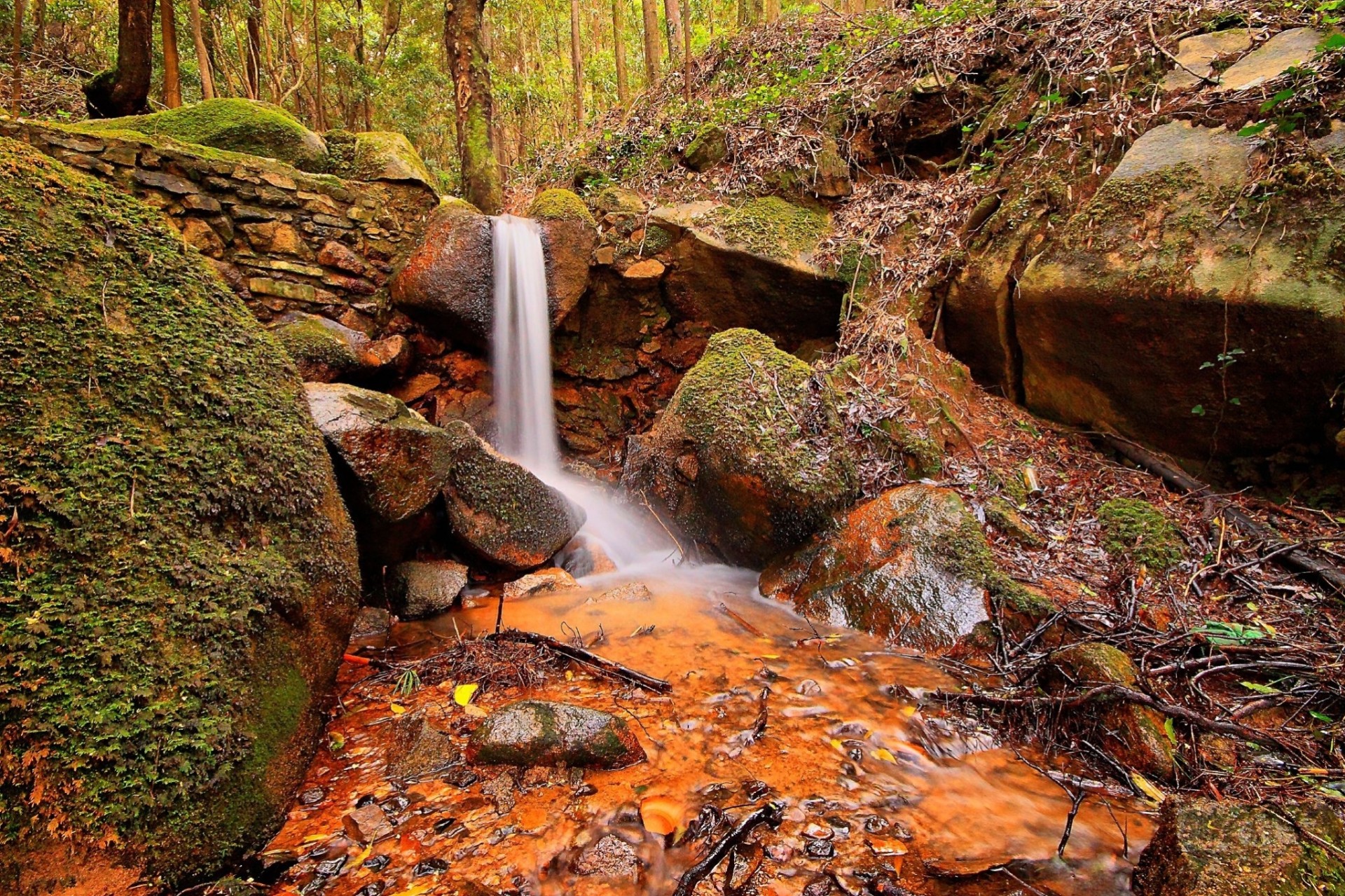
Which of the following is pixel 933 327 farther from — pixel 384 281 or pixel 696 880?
pixel 384 281

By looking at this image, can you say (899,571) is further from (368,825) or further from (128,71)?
(128,71)

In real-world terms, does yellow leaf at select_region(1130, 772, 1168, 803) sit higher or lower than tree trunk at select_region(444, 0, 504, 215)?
lower

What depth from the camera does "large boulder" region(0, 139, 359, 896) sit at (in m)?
1.56

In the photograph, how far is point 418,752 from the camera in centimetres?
232

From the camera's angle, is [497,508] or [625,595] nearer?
[625,595]

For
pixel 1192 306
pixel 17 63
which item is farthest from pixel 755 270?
pixel 17 63

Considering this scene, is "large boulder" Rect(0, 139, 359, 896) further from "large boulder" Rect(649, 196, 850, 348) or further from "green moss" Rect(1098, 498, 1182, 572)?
"large boulder" Rect(649, 196, 850, 348)

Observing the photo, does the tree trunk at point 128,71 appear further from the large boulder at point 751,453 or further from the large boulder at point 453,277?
the large boulder at point 751,453

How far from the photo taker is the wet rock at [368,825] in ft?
6.18

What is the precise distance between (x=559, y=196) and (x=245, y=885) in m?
7.13

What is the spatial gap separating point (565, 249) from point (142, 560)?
5899 mm

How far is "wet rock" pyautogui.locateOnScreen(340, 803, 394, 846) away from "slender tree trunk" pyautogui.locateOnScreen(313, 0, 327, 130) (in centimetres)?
1722

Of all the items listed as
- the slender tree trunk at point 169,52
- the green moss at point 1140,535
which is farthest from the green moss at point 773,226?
the slender tree trunk at point 169,52

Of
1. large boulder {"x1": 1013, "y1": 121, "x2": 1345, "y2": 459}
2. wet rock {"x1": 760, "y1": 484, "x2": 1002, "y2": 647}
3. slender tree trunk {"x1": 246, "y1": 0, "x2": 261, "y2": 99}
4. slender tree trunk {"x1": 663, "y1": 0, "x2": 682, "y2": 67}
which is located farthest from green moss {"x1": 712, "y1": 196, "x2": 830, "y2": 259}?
slender tree trunk {"x1": 246, "y1": 0, "x2": 261, "y2": 99}
